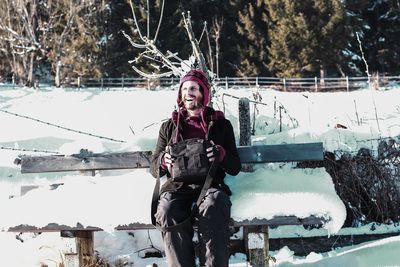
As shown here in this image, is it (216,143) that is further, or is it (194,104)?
(194,104)

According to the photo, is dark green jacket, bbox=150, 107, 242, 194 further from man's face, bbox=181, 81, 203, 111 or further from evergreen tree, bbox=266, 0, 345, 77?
evergreen tree, bbox=266, 0, 345, 77

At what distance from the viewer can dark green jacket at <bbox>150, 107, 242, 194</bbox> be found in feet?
11.8

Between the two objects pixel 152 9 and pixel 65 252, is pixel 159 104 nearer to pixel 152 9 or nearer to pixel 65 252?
pixel 152 9

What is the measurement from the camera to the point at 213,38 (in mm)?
30562

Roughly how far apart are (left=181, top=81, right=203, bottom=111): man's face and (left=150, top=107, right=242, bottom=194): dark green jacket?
3.3 inches

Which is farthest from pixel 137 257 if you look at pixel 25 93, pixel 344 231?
pixel 25 93

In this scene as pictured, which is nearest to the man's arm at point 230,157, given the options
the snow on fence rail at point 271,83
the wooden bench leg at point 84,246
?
the wooden bench leg at point 84,246

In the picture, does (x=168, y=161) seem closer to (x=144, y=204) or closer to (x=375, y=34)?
(x=144, y=204)

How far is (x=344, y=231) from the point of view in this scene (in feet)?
17.4

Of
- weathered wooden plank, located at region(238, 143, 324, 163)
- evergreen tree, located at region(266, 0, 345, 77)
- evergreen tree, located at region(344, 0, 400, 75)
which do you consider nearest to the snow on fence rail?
evergreen tree, located at region(266, 0, 345, 77)

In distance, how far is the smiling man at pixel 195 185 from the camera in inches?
128

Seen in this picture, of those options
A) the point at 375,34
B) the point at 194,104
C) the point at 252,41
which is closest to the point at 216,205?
the point at 194,104

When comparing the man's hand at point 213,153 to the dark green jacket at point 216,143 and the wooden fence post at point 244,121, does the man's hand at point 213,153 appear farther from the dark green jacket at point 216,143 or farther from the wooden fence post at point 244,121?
the wooden fence post at point 244,121

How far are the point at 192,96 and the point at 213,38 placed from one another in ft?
89.2
